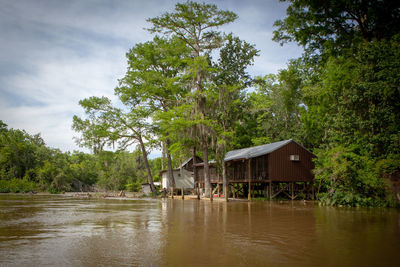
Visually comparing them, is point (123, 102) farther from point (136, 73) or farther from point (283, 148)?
point (283, 148)

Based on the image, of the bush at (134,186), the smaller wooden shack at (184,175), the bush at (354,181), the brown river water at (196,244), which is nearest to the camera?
the brown river water at (196,244)

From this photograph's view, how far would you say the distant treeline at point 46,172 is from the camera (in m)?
45.3

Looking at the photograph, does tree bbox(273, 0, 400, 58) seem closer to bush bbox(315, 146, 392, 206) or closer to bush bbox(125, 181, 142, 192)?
bush bbox(315, 146, 392, 206)

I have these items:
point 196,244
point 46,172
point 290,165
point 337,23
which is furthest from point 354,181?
point 46,172

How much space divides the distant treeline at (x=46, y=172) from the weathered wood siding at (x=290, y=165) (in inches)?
780

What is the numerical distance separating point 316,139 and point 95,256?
31160 millimetres

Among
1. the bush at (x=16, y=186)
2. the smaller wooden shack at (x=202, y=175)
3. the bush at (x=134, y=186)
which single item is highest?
the smaller wooden shack at (x=202, y=175)

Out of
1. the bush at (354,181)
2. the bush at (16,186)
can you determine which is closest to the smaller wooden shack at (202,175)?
the bush at (354,181)

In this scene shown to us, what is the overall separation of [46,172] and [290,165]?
121 ft

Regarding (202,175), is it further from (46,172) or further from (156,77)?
(46,172)

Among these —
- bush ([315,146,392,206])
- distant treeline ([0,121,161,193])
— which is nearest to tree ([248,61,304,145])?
bush ([315,146,392,206])

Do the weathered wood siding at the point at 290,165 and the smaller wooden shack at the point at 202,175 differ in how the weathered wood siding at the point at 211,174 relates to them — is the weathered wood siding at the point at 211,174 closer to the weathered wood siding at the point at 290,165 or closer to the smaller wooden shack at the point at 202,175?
the smaller wooden shack at the point at 202,175

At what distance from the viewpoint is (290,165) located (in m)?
25.8

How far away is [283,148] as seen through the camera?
84.0 feet
